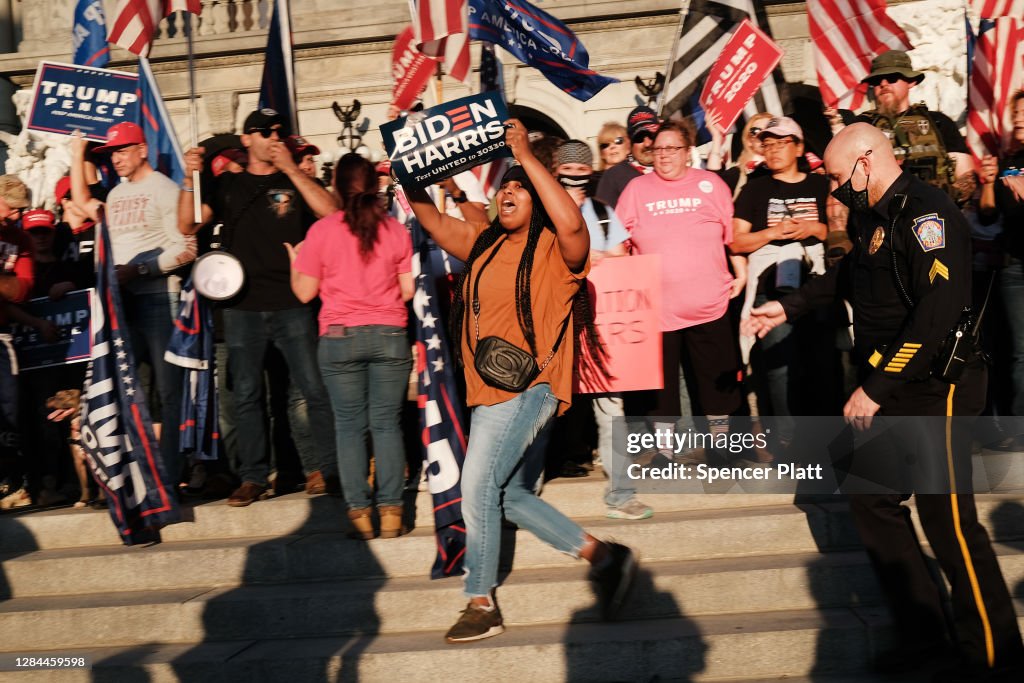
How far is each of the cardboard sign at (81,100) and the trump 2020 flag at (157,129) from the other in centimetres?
12

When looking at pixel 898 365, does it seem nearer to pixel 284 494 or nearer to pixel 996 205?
pixel 996 205

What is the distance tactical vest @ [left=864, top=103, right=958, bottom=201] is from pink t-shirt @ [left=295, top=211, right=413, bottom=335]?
3.04 metres

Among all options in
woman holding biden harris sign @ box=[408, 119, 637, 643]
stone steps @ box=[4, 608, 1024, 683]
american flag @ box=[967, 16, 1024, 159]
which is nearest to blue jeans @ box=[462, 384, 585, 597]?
woman holding biden harris sign @ box=[408, 119, 637, 643]

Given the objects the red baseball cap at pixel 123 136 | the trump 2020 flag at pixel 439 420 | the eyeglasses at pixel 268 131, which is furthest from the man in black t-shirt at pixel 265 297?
the trump 2020 flag at pixel 439 420

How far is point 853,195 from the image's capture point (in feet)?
15.0

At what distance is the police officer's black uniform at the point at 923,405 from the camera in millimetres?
4238

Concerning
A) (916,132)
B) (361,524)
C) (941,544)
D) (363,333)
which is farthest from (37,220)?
(941,544)

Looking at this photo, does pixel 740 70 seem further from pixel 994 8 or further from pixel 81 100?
pixel 81 100

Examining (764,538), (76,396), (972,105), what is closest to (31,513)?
(76,396)

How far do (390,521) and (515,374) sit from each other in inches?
61.7

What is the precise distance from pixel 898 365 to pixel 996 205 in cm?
292

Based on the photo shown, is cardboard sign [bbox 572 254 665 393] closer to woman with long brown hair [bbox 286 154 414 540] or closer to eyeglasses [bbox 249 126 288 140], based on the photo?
woman with long brown hair [bbox 286 154 414 540]

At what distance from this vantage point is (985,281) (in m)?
6.75

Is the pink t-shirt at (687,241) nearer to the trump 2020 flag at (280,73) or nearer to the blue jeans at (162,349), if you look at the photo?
the trump 2020 flag at (280,73)
